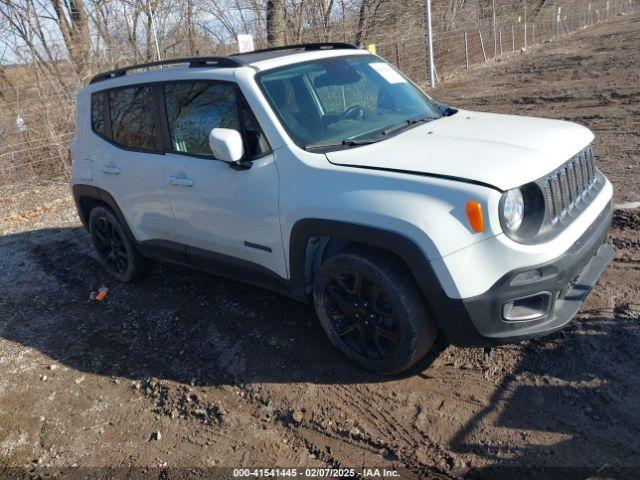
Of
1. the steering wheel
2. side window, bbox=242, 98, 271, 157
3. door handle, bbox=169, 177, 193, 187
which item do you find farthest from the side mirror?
the steering wheel

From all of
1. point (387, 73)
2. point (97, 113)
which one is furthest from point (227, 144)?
point (97, 113)

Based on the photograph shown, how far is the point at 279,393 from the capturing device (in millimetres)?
3562

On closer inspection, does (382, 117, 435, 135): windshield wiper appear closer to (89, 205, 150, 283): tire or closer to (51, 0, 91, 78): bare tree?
(89, 205, 150, 283): tire

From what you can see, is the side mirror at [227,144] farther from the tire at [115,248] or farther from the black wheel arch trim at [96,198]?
the tire at [115,248]

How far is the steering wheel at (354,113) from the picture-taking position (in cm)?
388

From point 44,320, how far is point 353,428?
325cm

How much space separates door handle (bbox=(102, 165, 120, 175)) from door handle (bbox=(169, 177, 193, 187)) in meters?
0.87

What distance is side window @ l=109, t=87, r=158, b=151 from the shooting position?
4.58 metres

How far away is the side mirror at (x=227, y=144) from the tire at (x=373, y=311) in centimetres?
90

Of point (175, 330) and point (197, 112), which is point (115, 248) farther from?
point (197, 112)

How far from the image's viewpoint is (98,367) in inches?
166

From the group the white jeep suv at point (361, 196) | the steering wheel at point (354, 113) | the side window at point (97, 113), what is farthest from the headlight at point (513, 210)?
the side window at point (97, 113)

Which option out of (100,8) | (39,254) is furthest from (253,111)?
(100,8)

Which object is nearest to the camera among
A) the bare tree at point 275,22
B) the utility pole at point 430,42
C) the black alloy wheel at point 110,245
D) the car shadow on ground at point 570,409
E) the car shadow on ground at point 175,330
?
the car shadow on ground at point 570,409
